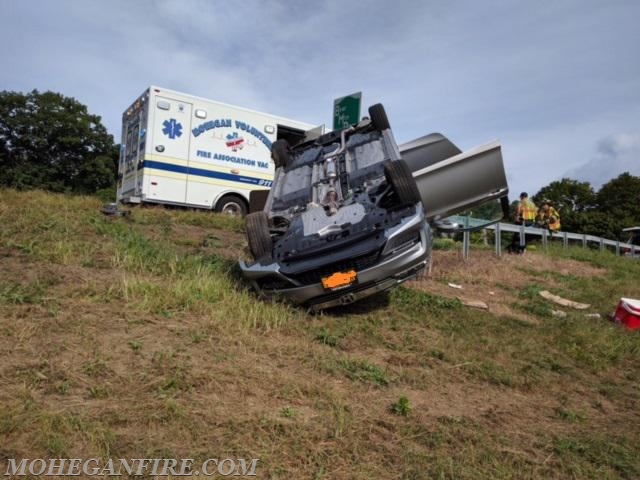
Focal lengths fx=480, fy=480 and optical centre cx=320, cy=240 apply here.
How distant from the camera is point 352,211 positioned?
5.19 m

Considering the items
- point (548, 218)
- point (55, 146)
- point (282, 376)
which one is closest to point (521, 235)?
point (548, 218)

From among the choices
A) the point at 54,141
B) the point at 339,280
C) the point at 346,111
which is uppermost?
the point at 54,141

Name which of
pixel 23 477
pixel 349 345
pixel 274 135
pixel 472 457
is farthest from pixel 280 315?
pixel 274 135

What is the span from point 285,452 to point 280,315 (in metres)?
2.09

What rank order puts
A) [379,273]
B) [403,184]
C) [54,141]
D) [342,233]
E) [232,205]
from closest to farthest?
[379,273], [342,233], [403,184], [232,205], [54,141]

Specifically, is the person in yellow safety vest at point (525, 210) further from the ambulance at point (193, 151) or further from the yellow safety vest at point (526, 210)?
the ambulance at point (193, 151)

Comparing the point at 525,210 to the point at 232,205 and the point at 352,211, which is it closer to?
the point at 232,205

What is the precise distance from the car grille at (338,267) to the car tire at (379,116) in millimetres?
2619

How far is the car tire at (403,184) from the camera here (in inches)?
196

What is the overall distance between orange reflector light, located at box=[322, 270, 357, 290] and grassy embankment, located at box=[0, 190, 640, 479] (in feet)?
1.40

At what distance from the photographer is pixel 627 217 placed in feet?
143

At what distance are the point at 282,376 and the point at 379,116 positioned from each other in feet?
14.0

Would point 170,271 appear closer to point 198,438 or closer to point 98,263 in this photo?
point 98,263

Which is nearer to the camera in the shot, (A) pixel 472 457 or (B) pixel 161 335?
(A) pixel 472 457
